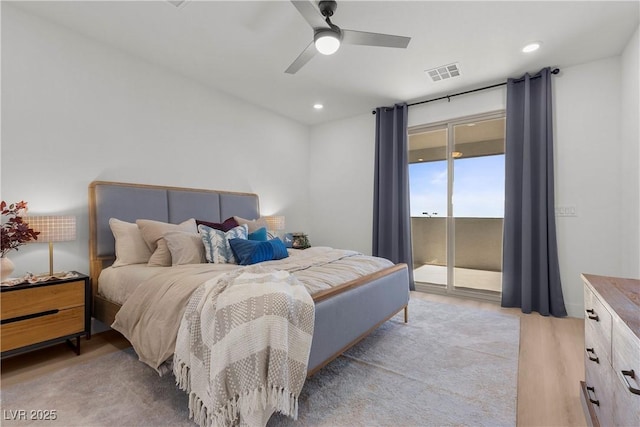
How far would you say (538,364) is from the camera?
88.7 inches

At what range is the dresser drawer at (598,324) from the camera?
4.14ft

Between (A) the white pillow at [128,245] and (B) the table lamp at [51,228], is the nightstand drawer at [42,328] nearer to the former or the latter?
(B) the table lamp at [51,228]

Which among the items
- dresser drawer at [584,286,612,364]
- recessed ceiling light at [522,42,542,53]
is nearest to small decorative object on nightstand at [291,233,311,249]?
dresser drawer at [584,286,612,364]

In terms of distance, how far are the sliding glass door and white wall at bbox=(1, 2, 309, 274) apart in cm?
275

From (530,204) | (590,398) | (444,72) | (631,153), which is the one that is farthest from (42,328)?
(631,153)

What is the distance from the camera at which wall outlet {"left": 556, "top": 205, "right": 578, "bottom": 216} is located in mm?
3340

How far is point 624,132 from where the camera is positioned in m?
2.98

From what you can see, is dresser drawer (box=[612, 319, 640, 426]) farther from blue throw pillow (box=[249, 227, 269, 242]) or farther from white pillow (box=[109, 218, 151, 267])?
white pillow (box=[109, 218, 151, 267])

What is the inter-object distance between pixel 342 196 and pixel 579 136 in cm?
314

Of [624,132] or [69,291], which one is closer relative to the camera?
[69,291]

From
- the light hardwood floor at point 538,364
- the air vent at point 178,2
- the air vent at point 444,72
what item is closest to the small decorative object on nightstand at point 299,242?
the light hardwood floor at point 538,364

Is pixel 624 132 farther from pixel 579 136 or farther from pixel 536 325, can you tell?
pixel 536 325

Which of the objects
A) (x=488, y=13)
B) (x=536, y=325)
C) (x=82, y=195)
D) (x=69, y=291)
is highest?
(x=488, y=13)

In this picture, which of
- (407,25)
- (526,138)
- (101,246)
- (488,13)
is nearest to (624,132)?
(526,138)
